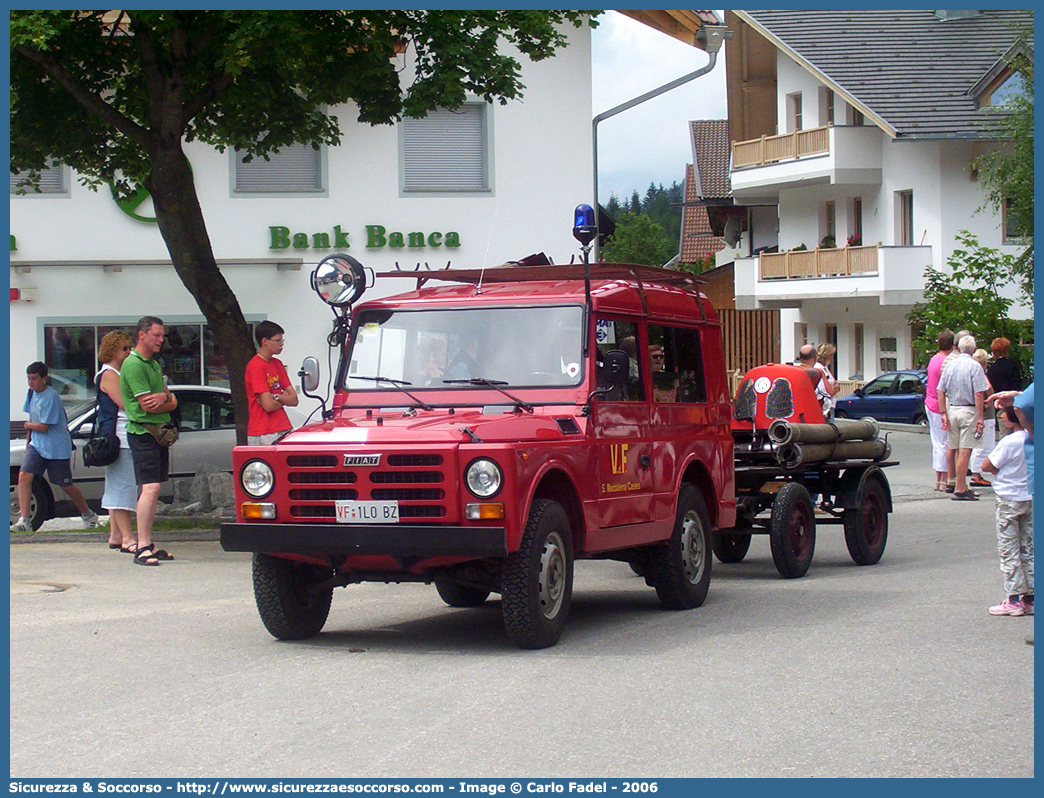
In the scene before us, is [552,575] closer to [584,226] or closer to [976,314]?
[584,226]

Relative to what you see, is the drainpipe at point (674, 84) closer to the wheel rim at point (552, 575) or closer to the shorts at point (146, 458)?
the shorts at point (146, 458)

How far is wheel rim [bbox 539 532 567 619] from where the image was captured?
8.12 m

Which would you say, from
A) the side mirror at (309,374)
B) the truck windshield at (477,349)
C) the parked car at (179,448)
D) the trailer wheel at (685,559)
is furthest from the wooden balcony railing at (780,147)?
the side mirror at (309,374)

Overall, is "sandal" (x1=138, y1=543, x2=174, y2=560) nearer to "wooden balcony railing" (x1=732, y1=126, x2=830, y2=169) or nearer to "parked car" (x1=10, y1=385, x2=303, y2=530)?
"parked car" (x1=10, y1=385, x2=303, y2=530)

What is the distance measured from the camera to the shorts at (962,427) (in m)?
17.8

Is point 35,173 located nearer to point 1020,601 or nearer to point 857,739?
point 1020,601

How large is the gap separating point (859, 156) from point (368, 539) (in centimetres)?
4028

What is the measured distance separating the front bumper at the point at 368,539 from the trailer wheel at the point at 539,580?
11.7 inches

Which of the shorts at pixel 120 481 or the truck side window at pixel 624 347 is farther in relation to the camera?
the shorts at pixel 120 481

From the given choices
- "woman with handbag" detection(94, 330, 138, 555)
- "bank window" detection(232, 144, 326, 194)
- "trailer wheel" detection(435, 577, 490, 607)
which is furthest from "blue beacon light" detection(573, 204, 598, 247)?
"bank window" detection(232, 144, 326, 194)

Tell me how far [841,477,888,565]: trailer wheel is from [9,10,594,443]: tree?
5520mm

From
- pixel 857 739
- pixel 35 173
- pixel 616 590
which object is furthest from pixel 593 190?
pixel 857 739

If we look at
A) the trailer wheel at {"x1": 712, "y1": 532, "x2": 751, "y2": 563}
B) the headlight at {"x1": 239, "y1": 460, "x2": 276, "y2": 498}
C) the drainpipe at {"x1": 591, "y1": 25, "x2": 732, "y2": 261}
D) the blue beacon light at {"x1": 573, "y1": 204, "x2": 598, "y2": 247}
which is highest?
Result: the drainpipe at {"x1": 591, "y1": 25, "x2": 732, "y2": 261}

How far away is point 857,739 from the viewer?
598cm
